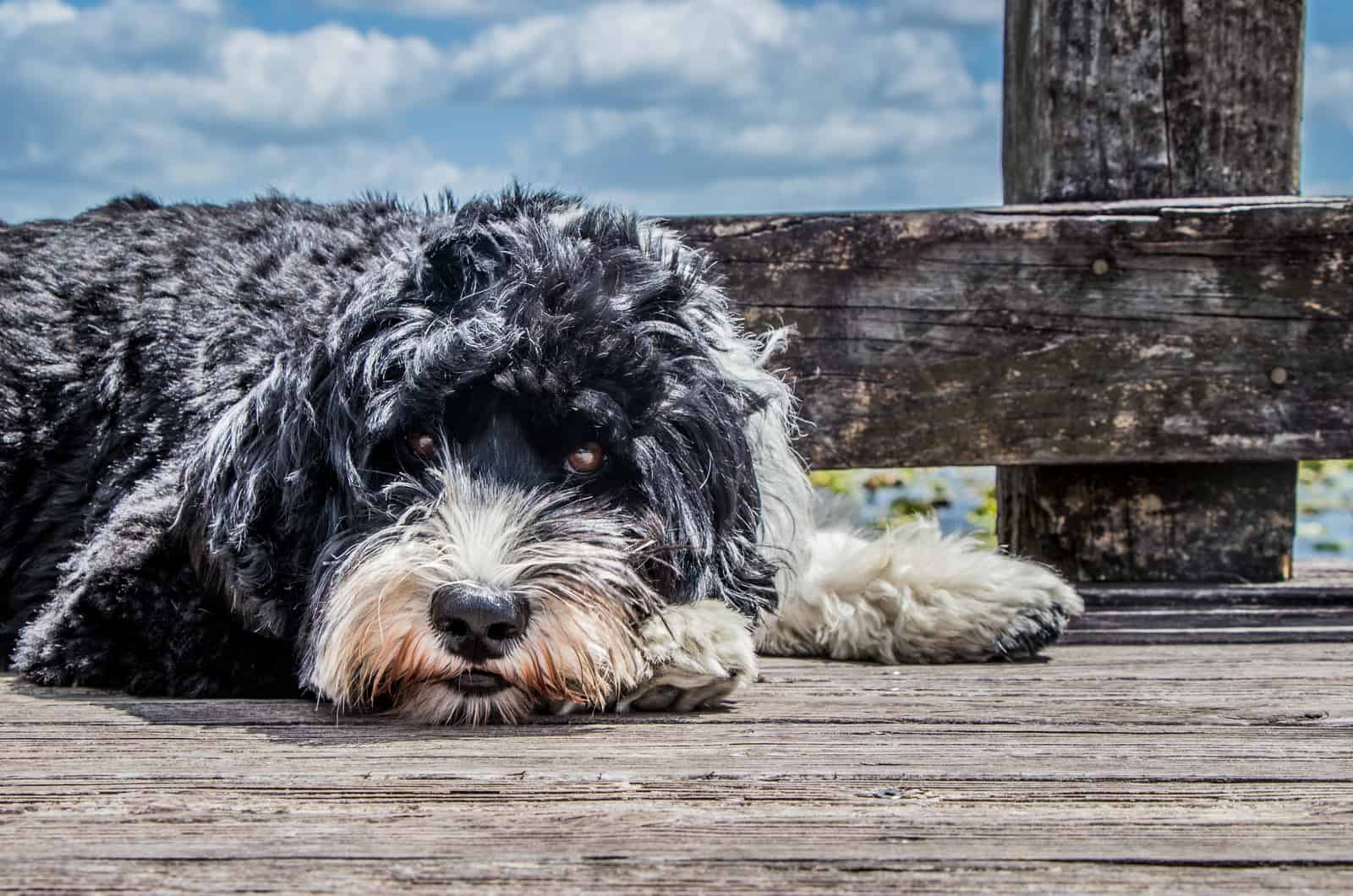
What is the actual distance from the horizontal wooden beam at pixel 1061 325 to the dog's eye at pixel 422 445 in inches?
67.9

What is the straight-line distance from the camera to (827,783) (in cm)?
259

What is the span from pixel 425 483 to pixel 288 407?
0.44 metres

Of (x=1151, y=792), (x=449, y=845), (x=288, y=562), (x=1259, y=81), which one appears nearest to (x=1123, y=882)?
(x=1151, y=792)

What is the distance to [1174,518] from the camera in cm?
509

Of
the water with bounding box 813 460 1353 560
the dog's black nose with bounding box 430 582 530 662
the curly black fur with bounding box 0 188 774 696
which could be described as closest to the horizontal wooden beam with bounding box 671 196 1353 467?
the curly black fur with bounding box 0 188 774 696

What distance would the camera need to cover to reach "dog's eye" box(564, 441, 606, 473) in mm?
3344

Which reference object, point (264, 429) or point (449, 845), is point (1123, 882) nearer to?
point (449, 845)

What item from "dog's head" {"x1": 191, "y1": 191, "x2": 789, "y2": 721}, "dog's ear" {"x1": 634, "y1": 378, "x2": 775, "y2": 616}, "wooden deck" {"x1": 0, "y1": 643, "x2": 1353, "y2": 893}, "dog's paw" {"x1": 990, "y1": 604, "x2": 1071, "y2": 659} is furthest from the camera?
"dog's paw" {"x1": 990, "y1": 604, "x2": 1071, "y2": 659}

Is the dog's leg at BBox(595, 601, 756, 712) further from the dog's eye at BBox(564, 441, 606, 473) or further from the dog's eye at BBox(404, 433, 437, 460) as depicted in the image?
the dog's eye at BBox(404, 433, 437, 460)

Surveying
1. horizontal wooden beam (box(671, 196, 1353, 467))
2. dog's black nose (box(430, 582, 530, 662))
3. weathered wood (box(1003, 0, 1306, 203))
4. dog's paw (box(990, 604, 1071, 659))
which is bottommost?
dog's paw (box(990, 604, 1071, 659))

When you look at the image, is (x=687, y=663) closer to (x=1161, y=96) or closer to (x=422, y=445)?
(x=422, y=445)

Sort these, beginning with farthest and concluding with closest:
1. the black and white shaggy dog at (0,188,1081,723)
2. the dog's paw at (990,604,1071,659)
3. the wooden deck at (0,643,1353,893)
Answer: the dog's paw at (990,604,1071,659), the black and white shaggy dog at (0,188,1081,723), the wooden deck at (0,643,1353,893)

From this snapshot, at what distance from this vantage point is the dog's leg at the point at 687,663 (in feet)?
10.8

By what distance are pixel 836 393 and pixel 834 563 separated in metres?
0.71
